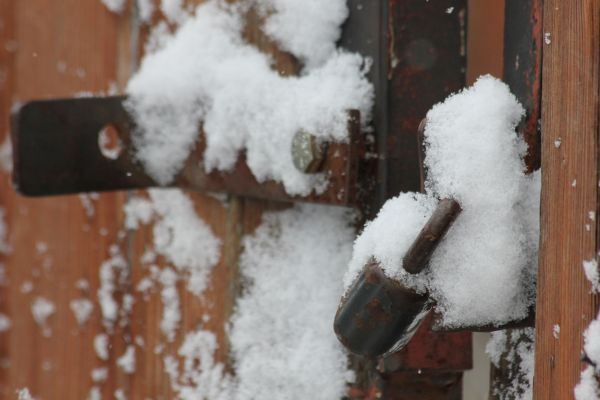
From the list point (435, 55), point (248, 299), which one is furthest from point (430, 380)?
point (435, 55)

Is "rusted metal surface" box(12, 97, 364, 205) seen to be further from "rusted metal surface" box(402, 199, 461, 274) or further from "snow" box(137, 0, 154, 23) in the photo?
"rusted metal surface" box(402, 199, 461, 274)

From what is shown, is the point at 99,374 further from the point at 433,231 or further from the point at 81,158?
the point at 433,231

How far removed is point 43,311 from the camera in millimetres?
1157

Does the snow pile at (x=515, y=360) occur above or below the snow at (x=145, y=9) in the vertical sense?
below

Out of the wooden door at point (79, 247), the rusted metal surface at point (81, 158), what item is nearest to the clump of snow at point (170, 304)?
the wooden door at point (79, 247)

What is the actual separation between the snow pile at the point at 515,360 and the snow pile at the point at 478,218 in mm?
73

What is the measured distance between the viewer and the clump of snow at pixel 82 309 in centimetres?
106

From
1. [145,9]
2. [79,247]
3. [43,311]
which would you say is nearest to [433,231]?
[145,9]

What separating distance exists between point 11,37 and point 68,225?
0.37 meters

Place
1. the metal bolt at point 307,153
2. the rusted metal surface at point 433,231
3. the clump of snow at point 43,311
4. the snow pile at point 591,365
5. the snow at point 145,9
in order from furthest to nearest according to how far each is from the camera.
Result: the clump of snow at point 43,311
the snow at point 145,9
the metal bolt at point 307,153
the rusted metal surface at point 433,231
the snow pile at point 591,365

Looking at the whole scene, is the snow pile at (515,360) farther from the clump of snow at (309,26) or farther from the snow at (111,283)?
the snow at (111,283)

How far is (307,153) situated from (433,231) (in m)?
0.25

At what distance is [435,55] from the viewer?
70cm

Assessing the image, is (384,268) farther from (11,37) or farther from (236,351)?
(11,37)
